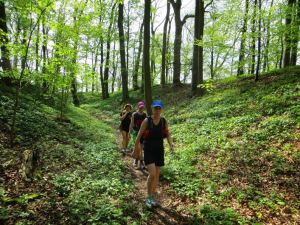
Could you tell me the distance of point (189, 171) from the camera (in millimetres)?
8102

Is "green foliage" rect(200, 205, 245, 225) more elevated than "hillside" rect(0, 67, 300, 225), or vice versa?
"hillside" rect(0, 67, 300, 225)

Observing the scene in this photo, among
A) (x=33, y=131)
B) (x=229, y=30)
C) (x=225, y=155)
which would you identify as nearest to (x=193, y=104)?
(x=229, y=30)

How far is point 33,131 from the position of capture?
9.74 meters

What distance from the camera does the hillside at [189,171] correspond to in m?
5.33

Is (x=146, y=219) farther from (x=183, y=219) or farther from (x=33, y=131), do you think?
(x=33, y=131)

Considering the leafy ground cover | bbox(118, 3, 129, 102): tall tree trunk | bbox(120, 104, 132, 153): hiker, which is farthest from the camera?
bbox(118, 3, 129, 102): tall tree trunk

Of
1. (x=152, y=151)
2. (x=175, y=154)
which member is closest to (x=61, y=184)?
(x=152, y=151)

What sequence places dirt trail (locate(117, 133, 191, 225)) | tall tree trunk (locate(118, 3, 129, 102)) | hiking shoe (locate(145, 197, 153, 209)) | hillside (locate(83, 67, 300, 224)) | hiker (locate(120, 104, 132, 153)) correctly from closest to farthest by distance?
1. dirt trail (locate(117, 133, 191, 225))
2. hillside (locate(83, 67, 300, 224))
3. hiking shoe (locate(145, 197, 153, 209))
4. hiker (locate(120, 104, 132, 153))
5. tall tree trunk (locate(118, 3, 129, 102))

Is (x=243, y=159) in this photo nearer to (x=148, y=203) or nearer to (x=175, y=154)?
(x=175, y=154)

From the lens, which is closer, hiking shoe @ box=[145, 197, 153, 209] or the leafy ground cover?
the leafy ground cover

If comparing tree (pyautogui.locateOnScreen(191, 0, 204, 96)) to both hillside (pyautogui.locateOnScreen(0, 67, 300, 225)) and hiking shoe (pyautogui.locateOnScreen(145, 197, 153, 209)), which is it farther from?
hiking shoe (pyautogui.locateOnScreen(145, 197, 153, 209))

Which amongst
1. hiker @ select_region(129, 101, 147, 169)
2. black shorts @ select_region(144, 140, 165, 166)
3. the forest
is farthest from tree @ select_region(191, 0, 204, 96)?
black shorts @ select_region(144, 140, 165, 166)

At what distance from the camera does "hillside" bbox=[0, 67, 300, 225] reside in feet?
17.5

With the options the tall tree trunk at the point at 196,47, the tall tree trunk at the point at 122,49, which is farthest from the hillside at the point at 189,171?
the tall tree trunk at the point at 122,49
